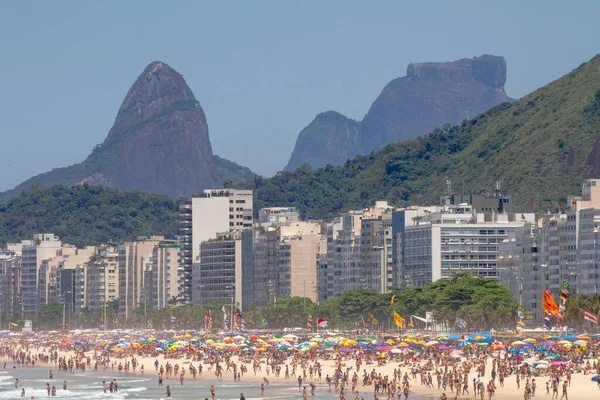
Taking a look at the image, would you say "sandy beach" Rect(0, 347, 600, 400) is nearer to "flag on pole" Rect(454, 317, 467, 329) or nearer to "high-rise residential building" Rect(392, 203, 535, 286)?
"flag on pole" Rect(454, 317, 467, 329)

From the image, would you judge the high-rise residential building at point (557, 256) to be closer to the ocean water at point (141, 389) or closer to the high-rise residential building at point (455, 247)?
the high-rise residential building at point (455, 247)

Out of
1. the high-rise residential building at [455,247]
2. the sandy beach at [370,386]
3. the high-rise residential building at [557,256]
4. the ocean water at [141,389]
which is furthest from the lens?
the high-rise residential building at [455,247]

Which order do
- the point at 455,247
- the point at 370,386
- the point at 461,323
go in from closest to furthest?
the point at 370,386 < the point at 461,323 < the point at 455,247

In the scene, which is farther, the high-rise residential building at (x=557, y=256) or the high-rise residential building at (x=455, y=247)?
the high-rise residential building at (x=455, y=247)

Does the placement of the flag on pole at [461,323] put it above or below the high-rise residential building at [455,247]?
below

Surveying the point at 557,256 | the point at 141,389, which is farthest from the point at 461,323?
the point at 141,389

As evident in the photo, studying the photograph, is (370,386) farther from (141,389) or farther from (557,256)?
(557,256)

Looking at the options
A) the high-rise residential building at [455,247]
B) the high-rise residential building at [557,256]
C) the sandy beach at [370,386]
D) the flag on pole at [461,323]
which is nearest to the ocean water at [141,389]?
the sandy beach at [370,386]

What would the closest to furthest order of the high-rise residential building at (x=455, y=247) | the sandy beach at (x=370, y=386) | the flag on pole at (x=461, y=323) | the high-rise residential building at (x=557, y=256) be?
the sandy beach at (x=370, y=386) → the flag on pole at (x=461, y=323) → the high-rise residential building at (x=557, y=256) → the high-rise residential building at (x=455, y=247)

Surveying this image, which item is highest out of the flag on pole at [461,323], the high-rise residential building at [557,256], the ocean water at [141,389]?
the high-rise residential building at [557,256]
